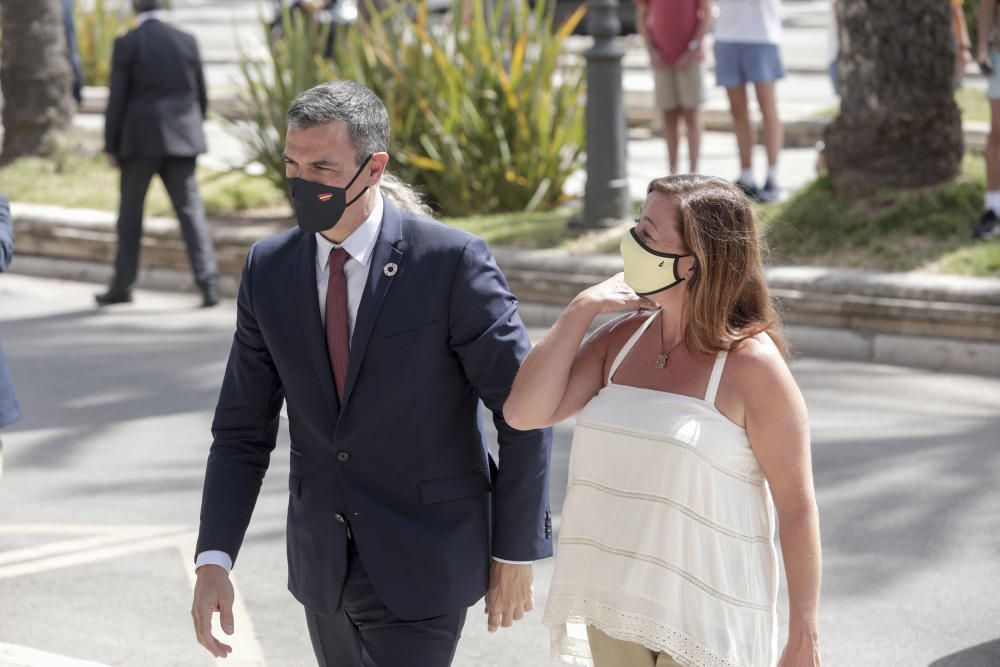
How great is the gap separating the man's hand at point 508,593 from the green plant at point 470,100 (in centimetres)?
773

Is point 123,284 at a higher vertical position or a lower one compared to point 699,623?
lower

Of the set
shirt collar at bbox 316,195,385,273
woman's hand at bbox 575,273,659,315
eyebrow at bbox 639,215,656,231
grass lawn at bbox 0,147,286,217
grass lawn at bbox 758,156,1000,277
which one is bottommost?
grass lawn at bbox 0,147,286,217

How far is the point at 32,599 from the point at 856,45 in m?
6.27

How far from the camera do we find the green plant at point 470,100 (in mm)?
11039

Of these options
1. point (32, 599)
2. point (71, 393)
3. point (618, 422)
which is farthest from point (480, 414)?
point (71, 393)

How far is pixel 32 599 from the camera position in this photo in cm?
546

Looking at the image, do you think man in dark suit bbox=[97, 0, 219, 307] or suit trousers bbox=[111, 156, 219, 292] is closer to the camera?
man in dark suit bbox=[97, 0, 219, 307]

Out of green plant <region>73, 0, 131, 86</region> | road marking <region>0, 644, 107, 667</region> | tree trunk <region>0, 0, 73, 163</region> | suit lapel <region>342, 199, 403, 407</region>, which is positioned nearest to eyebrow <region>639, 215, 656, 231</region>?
suit lapel <region>342, 199, 403, 407</region>

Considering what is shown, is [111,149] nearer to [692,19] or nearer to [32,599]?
[692,19]

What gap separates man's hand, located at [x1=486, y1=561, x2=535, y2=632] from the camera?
10.8 ft

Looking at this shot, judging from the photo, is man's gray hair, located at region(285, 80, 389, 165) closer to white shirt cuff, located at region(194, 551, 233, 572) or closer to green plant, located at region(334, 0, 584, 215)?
white shirt cuff, located at region(194, 551, 233, 572)

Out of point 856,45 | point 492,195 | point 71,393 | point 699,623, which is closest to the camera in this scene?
point 699,623

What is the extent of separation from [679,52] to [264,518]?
5.65 meters

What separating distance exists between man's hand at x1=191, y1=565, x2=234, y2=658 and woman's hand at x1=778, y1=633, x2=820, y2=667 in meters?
1.19
